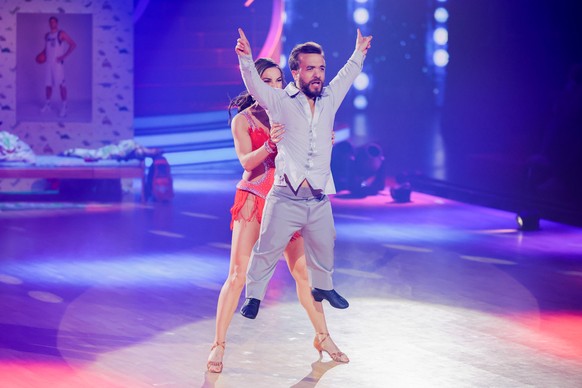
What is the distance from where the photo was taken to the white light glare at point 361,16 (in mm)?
18047

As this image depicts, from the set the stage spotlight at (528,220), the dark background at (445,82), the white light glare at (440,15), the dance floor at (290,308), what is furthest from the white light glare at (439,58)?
the stage spotlight at (528,220)

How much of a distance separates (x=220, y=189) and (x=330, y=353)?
28.8 ft

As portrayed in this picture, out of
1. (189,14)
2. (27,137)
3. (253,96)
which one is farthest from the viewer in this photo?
(189,14)

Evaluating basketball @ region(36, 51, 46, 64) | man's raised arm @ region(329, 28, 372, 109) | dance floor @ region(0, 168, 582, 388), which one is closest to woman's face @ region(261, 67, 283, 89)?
man's raised arm @ region(329, 28, 372, 109)

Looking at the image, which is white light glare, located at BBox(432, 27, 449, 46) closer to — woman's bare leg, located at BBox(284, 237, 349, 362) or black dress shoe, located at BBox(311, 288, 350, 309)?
woman's bare leg, located at BBox(284, 237, 349, 362)

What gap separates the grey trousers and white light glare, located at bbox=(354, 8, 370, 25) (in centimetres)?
1377

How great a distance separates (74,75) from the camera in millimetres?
13102

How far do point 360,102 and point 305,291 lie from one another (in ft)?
50.3

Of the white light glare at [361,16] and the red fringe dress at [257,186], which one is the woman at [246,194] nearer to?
the red fringe dress at [257,186]

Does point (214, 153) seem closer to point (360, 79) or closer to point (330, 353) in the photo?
point (360, 79)

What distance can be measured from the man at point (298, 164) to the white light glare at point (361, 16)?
44.8 ft

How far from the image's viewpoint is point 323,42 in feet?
57.3

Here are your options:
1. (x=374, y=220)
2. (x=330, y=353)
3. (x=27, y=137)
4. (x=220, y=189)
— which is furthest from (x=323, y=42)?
(x=330, y=353)

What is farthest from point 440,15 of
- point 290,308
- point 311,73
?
point 311,73
